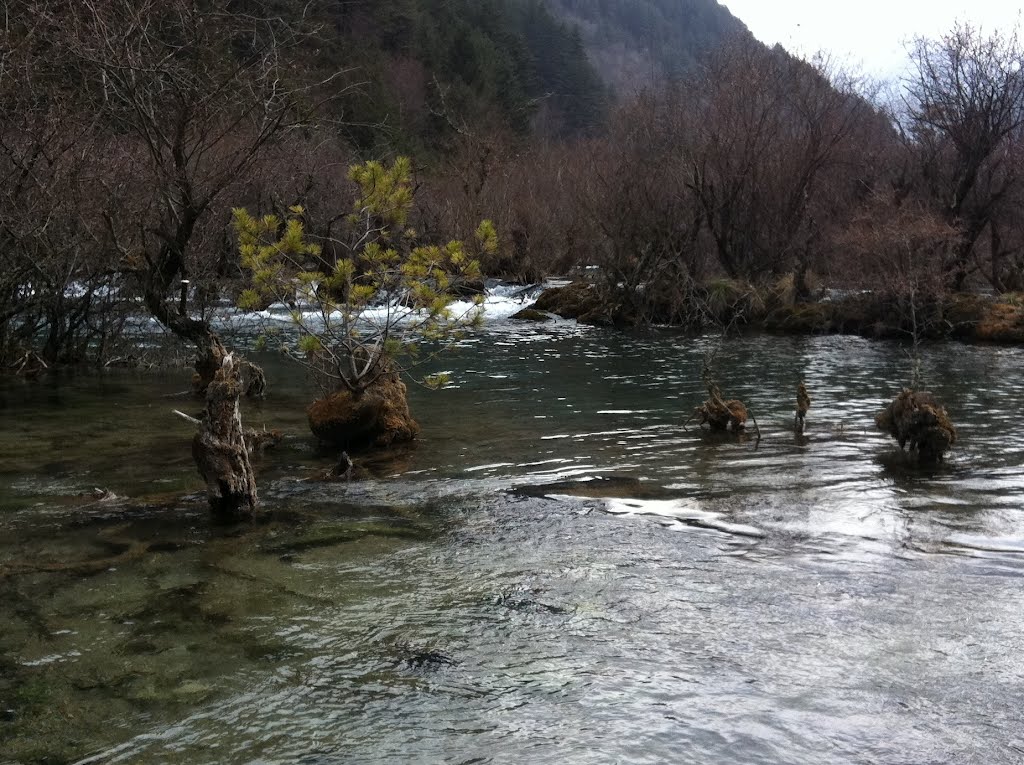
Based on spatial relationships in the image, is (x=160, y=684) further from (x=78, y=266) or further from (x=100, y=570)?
(x=78, y=266)

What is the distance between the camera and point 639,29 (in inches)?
5482

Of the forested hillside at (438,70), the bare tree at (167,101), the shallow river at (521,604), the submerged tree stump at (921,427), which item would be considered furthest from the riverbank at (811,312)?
the forested hillside at (438,70)

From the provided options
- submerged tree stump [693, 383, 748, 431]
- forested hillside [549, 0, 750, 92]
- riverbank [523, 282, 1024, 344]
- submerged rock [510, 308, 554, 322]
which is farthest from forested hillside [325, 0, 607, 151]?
forested hillside [549, 0, 750, 92]

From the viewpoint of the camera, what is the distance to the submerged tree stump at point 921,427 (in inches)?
421

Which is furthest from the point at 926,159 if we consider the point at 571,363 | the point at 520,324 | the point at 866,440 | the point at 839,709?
the point at 839,709

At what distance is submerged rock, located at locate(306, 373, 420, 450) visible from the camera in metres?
11.5

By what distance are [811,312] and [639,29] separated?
120795 millimetres

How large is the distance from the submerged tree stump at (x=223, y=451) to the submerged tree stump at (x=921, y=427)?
7.36 meters

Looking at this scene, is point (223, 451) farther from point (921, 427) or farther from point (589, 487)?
point (921, 427)

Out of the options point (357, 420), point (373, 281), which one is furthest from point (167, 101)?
point (357, 420)

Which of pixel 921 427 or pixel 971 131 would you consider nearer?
pixel 921 427

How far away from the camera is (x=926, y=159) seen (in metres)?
33.8

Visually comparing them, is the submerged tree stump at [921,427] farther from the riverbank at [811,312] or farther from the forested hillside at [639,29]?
the forested hillside at [639,29]

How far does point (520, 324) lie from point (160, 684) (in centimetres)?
2596
